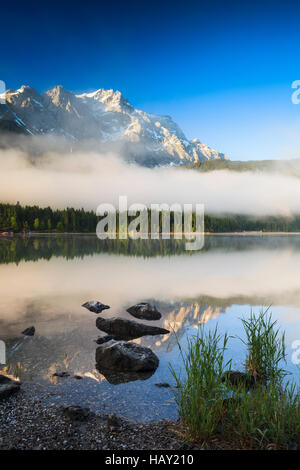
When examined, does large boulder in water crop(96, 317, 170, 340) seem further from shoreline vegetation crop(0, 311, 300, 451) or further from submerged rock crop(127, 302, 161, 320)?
shoreline vegetation crop(0, 311, 300, 451)

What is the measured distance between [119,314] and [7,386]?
36.3 feet

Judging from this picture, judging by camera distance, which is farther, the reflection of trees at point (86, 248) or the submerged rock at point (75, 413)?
the reflection of trees at point (86, 248)

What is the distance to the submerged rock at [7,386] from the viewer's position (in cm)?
909

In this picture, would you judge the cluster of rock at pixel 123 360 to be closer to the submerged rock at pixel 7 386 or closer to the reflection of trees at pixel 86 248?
the submerged rock at pixel 7 386

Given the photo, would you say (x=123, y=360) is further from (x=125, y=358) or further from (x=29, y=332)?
(x=29, y=332)

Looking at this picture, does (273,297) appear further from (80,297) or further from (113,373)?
(113,373)

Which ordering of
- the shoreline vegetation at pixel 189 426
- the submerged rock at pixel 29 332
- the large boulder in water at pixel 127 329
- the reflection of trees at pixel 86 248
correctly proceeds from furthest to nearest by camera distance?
the reflection of trees at pixel 86 248
the large boulder in water at pixel 127 329
the submerged rock at pixel 29 332
the shoreline vegetation at pixel 189 426

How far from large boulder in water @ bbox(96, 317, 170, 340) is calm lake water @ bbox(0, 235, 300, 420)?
1.96ft

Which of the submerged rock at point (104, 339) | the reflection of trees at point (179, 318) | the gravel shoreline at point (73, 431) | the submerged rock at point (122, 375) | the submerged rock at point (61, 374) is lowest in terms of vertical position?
the reflection of trees at point (179, 318)

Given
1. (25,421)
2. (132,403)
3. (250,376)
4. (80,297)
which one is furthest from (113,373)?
(80,297)

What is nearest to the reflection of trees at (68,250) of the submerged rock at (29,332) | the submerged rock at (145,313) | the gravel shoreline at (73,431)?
the submerged rock at (145,313)

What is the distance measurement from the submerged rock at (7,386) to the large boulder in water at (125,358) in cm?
315

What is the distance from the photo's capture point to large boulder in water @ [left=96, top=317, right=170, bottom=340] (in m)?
15.8
